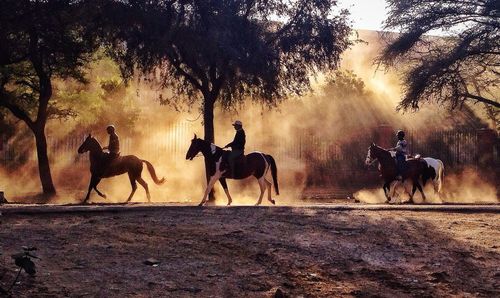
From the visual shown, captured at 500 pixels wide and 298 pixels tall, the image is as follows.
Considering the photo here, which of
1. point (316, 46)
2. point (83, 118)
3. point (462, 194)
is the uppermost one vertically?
point (316, 46)

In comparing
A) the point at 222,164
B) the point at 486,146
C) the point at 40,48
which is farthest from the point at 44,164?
the point at 486,146

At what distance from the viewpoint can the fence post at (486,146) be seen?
35888 millimetres

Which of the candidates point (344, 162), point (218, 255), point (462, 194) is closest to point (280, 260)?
point (218, 255)

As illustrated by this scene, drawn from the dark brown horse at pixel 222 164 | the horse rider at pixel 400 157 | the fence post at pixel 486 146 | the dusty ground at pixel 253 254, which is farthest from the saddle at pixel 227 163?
the fence post at pixel 486 146

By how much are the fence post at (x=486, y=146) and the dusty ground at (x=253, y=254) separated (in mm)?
22043

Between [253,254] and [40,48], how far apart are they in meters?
15.6

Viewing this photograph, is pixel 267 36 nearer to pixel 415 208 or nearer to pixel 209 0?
pixel 209 0

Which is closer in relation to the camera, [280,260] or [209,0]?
[280,260]

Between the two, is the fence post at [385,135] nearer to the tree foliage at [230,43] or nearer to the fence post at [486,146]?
the fence post at [486,146]

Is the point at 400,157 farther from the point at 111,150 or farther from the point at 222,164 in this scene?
the point at 111,150

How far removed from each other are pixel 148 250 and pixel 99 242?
939mm

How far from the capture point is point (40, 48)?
2395 centimetres

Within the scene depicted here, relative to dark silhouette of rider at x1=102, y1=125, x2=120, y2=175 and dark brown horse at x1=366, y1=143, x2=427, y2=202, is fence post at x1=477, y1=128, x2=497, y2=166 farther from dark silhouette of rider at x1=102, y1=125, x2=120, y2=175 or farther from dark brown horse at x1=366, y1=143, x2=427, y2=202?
dark silhouette of rider at x1=102, y1=125, x2=120, y2=175

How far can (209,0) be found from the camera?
73.8ft
